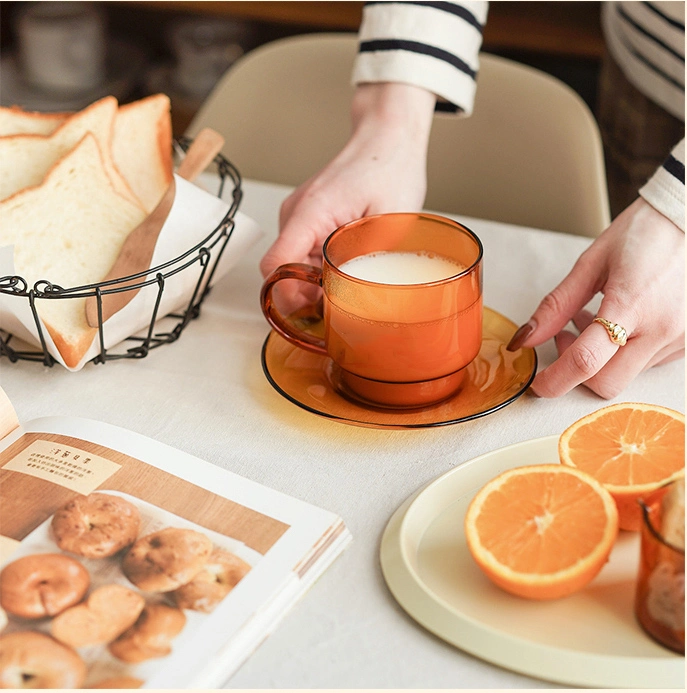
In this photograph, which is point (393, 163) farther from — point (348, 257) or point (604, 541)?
point (604, 541)

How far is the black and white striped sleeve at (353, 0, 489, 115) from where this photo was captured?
916 mm

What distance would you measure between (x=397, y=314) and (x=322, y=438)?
122mm

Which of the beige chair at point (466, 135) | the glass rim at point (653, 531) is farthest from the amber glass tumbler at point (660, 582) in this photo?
the beige chair at point (466, 135)

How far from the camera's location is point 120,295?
730 mm

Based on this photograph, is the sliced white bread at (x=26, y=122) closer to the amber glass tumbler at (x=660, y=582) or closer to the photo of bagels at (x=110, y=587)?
the photo of bagels at (x=110, y=587)

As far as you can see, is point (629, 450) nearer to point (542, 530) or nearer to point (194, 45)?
point (542, 530)

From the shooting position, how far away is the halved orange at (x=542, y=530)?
475 millimetres

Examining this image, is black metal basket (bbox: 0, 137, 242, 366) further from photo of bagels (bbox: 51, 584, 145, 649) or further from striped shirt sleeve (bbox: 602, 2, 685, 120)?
striped shirt sleeve (bbox: 602, 2, 685, 120)

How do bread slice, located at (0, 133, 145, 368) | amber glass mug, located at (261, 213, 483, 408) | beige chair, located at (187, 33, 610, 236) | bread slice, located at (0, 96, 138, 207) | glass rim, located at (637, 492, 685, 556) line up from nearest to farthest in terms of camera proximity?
1. glass rim, located at (637, 492, 685, 556)
2. amber glass mug, located at (261, 213, 483, 408)
3. bread slice, located at (0, 133, 145, 368)
4. bread slice, located at (0, 96, 138, 207)
5. beige chair, located at (187, 33, 610, 236)

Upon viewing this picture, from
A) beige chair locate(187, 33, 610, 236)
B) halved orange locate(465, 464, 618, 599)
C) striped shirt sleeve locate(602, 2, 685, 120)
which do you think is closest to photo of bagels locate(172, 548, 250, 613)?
halved orange locate(465, 464, 618, 599)

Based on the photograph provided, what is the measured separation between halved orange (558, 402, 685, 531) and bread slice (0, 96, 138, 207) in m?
0.52

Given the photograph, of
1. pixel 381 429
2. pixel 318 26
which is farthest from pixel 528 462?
pixel 318 26

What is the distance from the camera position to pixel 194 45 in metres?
2.26

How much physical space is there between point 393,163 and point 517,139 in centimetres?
42
